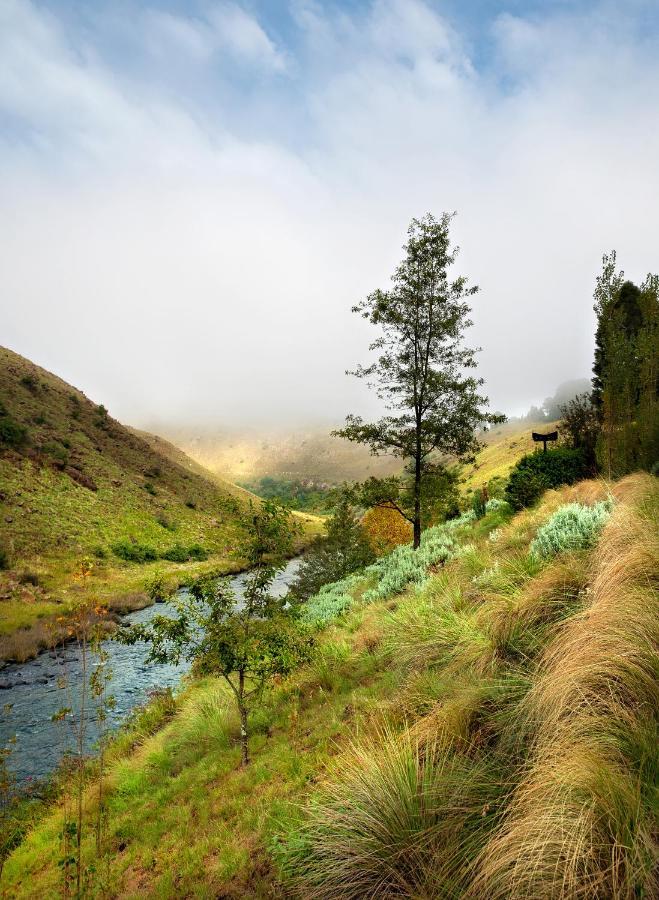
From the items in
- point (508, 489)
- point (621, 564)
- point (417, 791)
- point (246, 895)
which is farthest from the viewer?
point (508, 489)

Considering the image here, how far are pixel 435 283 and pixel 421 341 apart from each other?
1.95 meters

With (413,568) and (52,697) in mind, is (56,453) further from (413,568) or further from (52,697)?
(413,568)

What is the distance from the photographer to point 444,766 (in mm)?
3395

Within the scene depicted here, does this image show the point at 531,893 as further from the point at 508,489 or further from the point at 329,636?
the point at 508,489

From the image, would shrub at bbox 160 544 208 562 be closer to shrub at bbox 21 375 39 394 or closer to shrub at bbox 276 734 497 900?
shrub at bbox 21 375 39 394

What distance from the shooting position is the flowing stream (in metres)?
10.9

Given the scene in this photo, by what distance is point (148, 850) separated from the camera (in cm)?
530

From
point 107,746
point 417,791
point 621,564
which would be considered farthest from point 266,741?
point 107,746

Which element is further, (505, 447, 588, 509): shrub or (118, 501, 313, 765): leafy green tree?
(505, 447, 588, 509): shrub

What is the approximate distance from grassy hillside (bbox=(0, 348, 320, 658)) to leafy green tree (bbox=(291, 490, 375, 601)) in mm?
5333

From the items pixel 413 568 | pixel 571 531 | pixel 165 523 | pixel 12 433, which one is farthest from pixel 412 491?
pixel 12 433

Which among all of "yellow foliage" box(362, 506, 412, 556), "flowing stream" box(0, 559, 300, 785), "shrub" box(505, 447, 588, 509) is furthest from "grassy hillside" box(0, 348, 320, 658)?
"yellow foliage" box(362, 506, 412, 556)

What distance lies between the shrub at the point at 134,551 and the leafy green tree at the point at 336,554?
68.2ft

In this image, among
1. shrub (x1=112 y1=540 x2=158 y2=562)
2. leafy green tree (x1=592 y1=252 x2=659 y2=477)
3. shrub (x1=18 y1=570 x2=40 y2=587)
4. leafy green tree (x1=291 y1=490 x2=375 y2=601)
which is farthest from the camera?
shrub (x1=112 y1=540 x2=158 y2=562)
